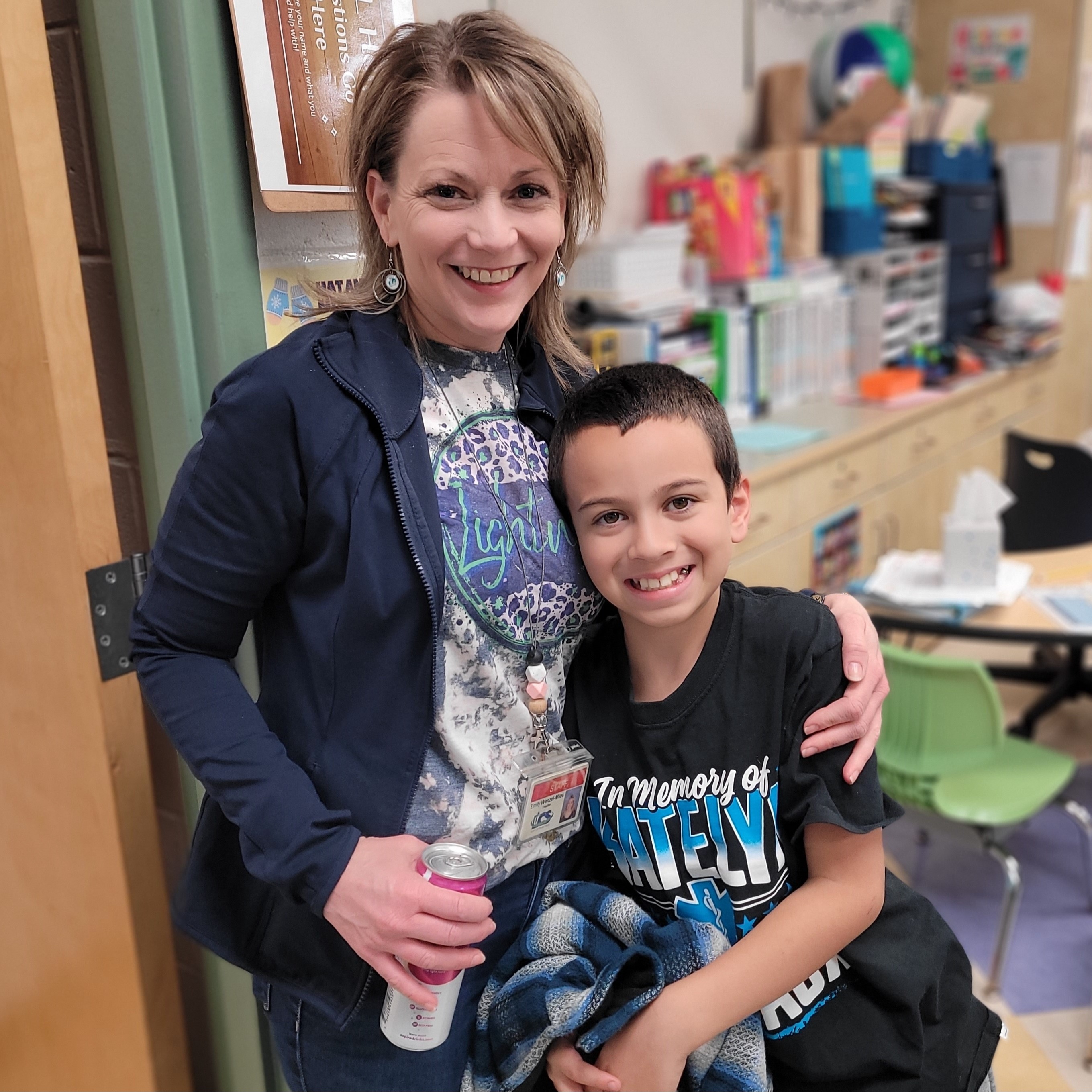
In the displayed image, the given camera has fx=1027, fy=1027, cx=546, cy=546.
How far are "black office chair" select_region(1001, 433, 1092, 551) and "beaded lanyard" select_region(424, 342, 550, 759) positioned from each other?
2661 millimetres

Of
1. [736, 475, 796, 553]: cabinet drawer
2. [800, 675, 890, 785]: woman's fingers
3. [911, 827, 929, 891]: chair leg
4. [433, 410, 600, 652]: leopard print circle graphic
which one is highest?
[433, 410, 600, 652]: leopard print circle graphic

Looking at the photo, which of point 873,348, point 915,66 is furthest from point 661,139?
point 915,66

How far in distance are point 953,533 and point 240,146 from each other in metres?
1.83

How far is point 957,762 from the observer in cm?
210

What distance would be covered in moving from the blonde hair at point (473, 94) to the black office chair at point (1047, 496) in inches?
105

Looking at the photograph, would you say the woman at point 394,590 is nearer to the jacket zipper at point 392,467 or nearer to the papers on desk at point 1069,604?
the jacket zipper at point 392,467

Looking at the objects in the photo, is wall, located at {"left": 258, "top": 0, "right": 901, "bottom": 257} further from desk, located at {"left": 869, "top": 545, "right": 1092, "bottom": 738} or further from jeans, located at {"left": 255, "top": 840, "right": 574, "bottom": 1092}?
jeans, located at {"left": 255, "top": 840, "right": 574, "bottom": 1092}

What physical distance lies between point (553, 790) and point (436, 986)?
0.64ft

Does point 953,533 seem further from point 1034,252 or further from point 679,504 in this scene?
point 1034,252

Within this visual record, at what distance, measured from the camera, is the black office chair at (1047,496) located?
313 centimetres

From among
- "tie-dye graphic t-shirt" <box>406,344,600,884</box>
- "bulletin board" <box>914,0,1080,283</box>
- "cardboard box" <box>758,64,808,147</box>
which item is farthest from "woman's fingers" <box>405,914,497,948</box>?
"bulletin board" <box>914,0,1080,283</box>

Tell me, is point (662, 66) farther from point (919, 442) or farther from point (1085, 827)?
point (1085, 827)

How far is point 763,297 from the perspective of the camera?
128 inches

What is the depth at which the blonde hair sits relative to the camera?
33.7 inches
